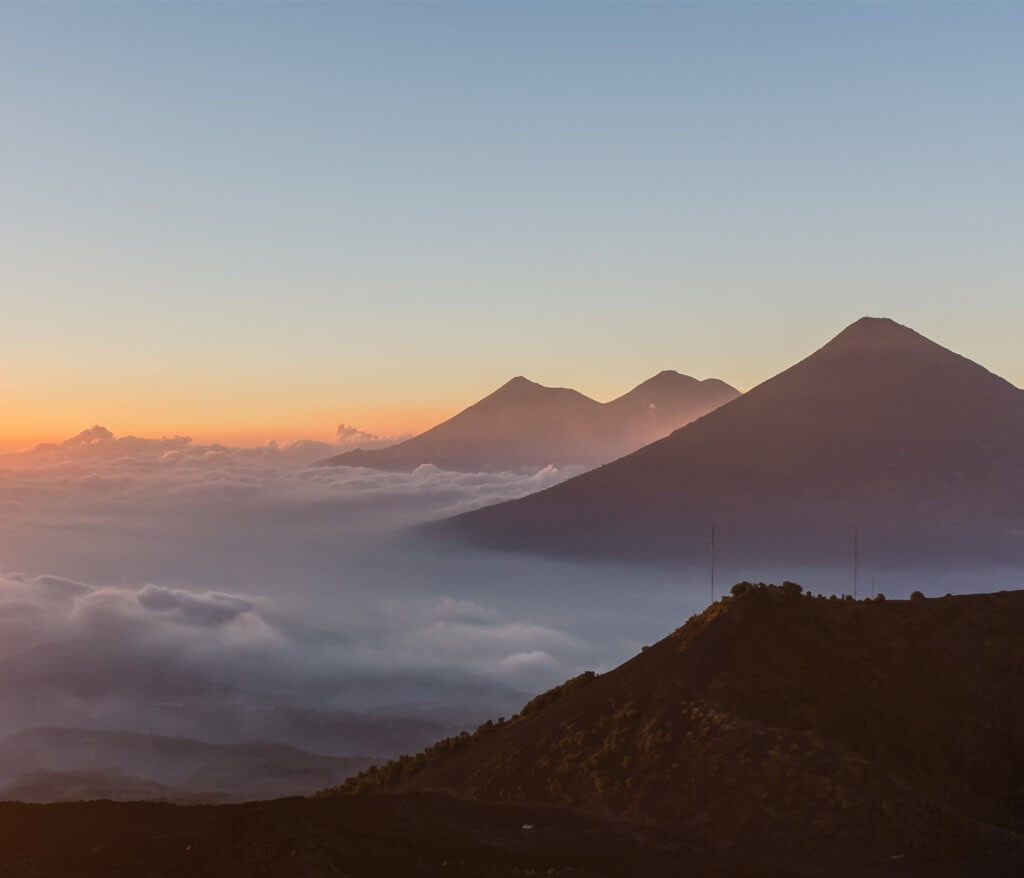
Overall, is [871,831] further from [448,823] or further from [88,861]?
[88,861]

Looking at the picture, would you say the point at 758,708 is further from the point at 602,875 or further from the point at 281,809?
the point at 281,809

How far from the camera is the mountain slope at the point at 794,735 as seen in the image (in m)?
38.5

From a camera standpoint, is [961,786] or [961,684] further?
[961,684]

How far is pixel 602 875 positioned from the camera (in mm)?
33812

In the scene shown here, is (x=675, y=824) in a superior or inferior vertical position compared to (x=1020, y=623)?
inferior

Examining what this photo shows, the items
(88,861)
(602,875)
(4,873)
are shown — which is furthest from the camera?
(602,875)

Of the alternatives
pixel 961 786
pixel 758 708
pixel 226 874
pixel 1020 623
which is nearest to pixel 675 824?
pixel 758 708

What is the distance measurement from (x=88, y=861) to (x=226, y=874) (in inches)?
219

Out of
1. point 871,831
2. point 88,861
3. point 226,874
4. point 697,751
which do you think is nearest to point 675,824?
point 697,751

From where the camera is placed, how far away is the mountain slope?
3853 cm

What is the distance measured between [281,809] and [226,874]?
22.6 feet

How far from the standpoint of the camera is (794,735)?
43.5 metres

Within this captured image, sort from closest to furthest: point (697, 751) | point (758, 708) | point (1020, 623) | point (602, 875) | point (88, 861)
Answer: point (88, 861), point (602, 875), point (697, 751), point (758, 708), point (1020, 623)

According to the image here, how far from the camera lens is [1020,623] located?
58938 millimetres
